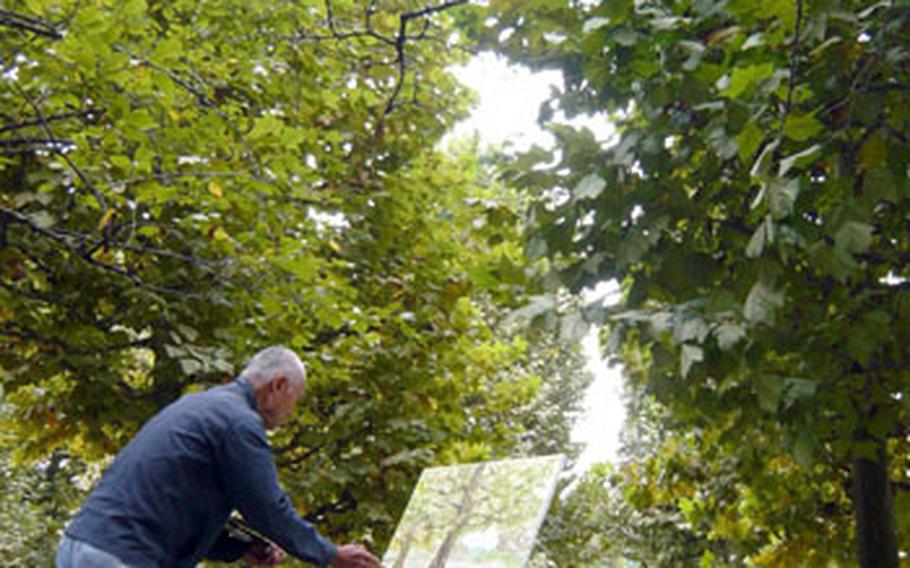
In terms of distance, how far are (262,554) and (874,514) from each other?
3798mm

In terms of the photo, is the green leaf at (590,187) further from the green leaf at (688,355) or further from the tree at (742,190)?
the green leaf at (688,355)

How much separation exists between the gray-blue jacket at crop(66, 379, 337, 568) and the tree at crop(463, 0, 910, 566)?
1.45 metres

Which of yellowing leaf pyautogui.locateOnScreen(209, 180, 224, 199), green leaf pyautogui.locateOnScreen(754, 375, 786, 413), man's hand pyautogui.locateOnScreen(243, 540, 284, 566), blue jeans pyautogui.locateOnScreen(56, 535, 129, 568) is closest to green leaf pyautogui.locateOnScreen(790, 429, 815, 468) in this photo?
green leaf pyautogui.locateOnScreen(754, 375, 786, 413)

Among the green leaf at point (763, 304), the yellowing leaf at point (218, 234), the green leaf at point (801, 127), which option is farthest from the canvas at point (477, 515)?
the yellowing leaf at point (218, 234)

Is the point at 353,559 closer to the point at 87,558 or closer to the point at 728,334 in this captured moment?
the point at 87,558

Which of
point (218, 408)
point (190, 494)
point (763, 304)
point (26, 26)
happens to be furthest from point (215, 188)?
point (763, 304)

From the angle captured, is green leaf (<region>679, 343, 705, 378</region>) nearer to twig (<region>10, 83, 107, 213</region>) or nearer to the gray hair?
the gray hair

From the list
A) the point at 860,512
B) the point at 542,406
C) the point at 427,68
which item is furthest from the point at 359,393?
the point at 542,406

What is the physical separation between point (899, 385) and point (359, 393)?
17.2 feet

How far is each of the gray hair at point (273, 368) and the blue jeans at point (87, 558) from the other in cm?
93

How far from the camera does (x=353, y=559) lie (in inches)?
149

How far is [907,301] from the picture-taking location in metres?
4.06

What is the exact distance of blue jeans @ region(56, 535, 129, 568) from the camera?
3482mm

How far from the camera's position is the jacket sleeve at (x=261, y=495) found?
3.63 m
